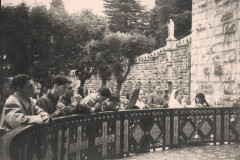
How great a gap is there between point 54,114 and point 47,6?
1150 centimetres

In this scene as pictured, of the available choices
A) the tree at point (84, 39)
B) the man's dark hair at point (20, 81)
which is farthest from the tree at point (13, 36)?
the tree at point (84, 39)

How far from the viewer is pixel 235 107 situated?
7289 mm

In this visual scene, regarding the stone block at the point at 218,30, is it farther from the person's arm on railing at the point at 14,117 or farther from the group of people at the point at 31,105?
the person's arm on railing at the point at 14,117

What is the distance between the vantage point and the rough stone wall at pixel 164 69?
17938 millimetres

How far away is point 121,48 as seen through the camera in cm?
2081

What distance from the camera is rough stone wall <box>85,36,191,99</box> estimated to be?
17.9m

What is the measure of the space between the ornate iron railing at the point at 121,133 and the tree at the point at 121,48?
40.9 feet

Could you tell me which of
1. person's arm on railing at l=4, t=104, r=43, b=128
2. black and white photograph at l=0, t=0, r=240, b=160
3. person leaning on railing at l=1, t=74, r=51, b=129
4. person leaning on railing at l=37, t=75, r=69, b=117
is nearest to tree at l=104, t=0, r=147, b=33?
black and white photograph at l=0, t=0, r=240, b=160

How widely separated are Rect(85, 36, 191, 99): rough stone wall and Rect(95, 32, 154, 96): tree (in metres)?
1.50

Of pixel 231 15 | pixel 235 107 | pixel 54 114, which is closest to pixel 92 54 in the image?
pixel 231 15

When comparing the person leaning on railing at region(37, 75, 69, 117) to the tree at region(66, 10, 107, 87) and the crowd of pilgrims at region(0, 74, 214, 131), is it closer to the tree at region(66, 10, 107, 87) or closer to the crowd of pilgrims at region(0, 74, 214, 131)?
the crowd of pilgrims at region(0, 74, 214, 131)

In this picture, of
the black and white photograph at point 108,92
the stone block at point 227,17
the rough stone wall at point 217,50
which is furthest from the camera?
the stone block at point 227,17

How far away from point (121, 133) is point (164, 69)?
51.9 ft

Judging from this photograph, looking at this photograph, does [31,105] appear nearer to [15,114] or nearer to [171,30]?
[15,114]
